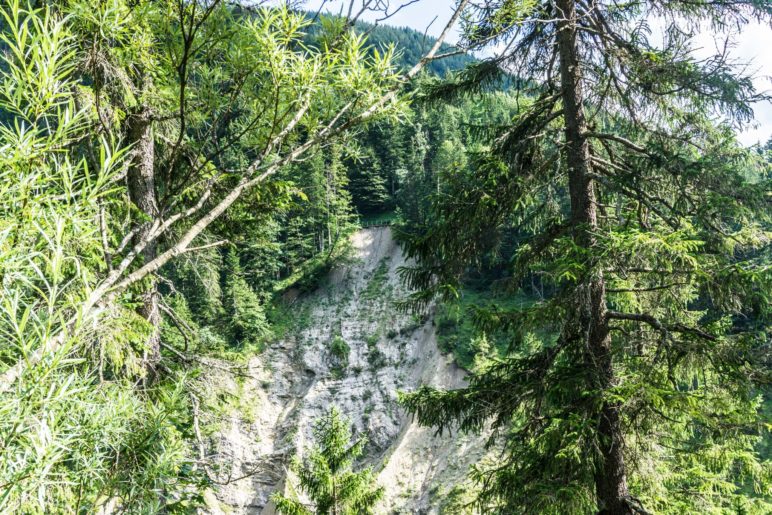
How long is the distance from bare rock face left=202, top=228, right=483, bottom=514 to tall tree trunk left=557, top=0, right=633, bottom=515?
43.2 feet

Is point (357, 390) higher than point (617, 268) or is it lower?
lower

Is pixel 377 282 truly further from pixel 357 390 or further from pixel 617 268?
pixel 617 268

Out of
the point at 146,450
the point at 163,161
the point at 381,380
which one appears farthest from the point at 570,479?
the point at 381,380

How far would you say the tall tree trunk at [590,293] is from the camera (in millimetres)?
4176

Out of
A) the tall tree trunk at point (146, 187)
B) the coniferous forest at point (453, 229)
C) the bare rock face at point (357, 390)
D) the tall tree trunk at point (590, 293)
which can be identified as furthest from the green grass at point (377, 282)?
the tall tree trunk at point (146, 187)

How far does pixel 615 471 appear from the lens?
4.30 m

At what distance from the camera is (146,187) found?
401 centimetres

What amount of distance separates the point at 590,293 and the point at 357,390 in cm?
2344

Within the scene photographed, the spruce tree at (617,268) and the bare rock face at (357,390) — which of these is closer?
the spruce tree at (617,268)

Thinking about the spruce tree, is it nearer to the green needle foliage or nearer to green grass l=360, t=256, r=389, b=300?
the green needle foliage

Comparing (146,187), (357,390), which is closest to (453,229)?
(146,187)

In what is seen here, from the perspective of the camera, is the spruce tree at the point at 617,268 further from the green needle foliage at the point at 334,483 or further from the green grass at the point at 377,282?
the green grass at the point at 377,282

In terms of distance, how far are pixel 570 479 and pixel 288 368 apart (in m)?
26.1

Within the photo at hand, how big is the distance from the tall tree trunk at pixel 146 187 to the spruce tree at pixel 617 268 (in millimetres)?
2581
